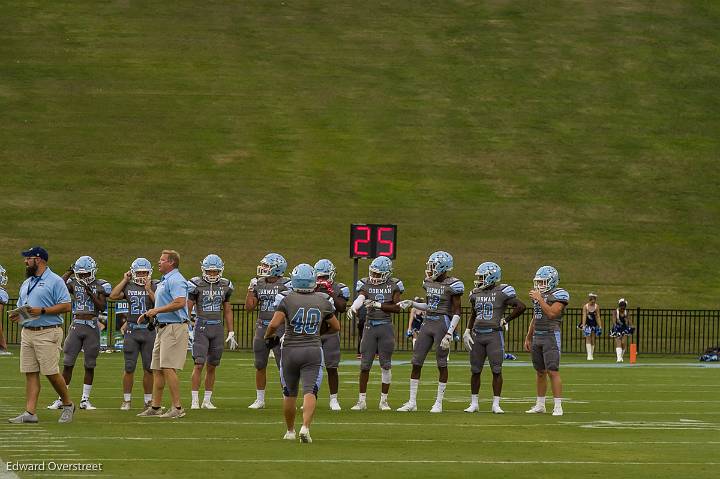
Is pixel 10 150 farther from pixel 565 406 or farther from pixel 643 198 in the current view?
pixel 565 406

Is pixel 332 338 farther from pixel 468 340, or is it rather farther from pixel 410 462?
pixel 410 462

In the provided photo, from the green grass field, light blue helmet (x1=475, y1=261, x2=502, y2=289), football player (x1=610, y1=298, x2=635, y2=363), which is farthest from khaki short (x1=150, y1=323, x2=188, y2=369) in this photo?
football player (x1=610, y1=298, x2=635, y2=363)

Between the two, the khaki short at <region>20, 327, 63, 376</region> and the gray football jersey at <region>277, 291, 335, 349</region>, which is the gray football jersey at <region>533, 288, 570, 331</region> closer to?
the gray football jersey at <region>277, 291, 335, 349</region>

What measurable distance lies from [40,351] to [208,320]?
4.04 meters

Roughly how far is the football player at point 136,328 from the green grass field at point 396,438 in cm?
56

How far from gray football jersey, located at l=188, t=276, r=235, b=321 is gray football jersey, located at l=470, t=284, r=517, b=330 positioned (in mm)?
3594

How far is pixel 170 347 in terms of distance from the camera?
1844cm

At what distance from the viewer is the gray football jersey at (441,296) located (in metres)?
21.1

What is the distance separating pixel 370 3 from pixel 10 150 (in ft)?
68.1

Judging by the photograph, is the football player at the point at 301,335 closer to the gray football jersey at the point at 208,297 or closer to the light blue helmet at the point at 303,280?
the light blue helmet at the point at 303,280

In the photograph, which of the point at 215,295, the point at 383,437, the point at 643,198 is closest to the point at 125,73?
the point at 643,198

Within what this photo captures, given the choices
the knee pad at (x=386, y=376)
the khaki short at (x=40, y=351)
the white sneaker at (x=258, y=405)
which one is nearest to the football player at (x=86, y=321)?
the white sneaker at (x=258, y=405)

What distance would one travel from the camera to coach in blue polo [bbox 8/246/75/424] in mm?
17078

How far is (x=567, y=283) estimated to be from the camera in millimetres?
47281
